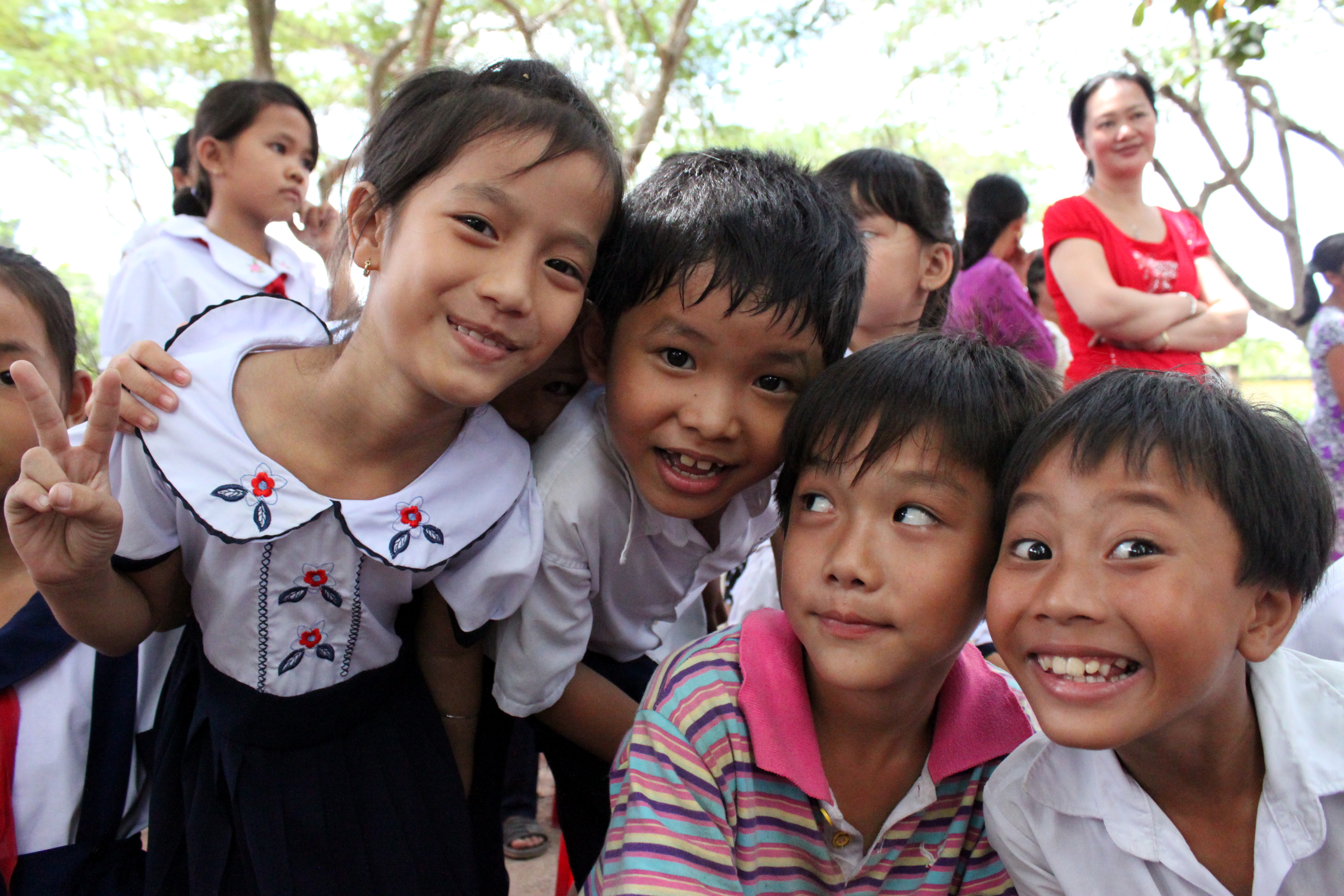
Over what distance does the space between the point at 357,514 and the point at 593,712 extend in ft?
2.01

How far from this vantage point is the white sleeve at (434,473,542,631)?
1.58 metres

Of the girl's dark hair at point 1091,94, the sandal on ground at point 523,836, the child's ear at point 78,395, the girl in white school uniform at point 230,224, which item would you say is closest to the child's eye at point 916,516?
the child's ear at point 78,395

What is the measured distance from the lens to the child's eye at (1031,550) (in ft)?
4.25

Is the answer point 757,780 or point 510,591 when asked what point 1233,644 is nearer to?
point 757,780

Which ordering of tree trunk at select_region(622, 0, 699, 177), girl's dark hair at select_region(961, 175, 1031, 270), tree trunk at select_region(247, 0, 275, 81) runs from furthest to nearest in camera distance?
tree trunk at select_region(622, 0, 699, 177), tree trunk at select_region(247, 0, 275, 81), girl's dark hair at select_region(961, 175, 1031, 270)

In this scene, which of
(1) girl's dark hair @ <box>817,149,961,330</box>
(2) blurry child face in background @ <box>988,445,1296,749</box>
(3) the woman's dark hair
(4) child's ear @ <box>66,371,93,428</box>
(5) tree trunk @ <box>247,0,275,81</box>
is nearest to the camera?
(2) blurry child face in background @ <box>988,445,1296,749</box>

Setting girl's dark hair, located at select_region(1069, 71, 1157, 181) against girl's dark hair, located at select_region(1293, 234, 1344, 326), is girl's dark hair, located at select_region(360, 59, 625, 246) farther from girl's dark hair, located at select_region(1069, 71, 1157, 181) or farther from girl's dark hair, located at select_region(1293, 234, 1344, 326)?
girl's dark hair, located at select_region(1293, 234, 1344, 326)

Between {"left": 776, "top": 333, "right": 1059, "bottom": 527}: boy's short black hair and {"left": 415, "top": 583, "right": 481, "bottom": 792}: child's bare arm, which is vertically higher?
{"left": 776, "top": 333, "right": 1059, "bottom": 527}: boy's short black hair

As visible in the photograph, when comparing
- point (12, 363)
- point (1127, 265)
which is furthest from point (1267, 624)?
point (1127, 265)

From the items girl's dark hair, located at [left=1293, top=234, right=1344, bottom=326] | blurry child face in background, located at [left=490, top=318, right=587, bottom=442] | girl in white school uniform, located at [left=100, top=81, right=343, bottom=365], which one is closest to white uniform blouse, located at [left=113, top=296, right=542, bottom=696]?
blurry child face in background, located at [left=490, top=318, right=587, bottom=442]

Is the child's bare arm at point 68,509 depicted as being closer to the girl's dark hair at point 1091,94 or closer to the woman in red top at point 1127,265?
the woman in red top at point 1127,265

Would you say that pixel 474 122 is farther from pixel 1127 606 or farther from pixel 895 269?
pixel 895 269

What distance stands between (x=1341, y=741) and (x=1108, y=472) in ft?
1.56

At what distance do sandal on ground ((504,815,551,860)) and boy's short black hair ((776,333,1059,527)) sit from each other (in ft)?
5.53
